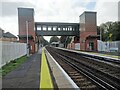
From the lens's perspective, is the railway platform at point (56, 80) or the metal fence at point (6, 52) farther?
the metal fence at point (6, 52)

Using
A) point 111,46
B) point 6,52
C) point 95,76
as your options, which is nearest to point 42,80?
point 95,76

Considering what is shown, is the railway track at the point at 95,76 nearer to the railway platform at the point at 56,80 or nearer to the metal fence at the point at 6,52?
the railway platform at the point at 56,80

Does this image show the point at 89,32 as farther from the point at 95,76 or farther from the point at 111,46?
the point at 95,76

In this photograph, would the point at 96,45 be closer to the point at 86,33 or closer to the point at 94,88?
the point at 86,33

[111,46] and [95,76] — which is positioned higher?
[111,46]

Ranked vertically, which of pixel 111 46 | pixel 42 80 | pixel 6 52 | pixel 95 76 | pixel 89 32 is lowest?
pixel 95 76

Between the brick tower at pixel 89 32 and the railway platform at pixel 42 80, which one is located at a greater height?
the brick tower at pixel 89 32

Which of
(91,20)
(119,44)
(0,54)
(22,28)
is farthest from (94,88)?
(91,20)

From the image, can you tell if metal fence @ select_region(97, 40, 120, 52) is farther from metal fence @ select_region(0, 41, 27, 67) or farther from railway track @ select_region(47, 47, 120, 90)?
railway track @ select_region(47, 47, 120, 90)

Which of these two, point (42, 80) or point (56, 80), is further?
point (56, 80)

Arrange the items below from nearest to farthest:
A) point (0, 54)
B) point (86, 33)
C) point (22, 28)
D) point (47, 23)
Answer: point (0, 54)
point (22, 28)
point (86, 33)
point (47, 23)

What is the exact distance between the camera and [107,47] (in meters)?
58.0

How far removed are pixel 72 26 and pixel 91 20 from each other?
10.9 metres

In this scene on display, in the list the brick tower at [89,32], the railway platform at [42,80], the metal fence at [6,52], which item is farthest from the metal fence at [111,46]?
the railway platform at [42,80]
